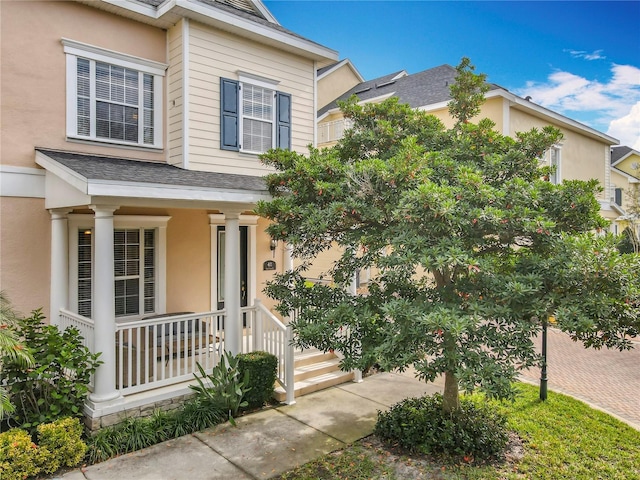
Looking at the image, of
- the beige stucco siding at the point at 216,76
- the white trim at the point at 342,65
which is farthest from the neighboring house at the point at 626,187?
the beige stucco siding at the point at 216,76

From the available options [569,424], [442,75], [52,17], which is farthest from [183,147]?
[442,75]

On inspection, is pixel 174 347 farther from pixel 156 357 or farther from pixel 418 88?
pixel 418 88

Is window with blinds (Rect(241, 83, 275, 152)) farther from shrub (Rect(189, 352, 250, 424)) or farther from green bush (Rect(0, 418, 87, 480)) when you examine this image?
green bush (Rect(0, 418, 87, 480))

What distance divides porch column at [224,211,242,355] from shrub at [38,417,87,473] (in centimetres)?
251

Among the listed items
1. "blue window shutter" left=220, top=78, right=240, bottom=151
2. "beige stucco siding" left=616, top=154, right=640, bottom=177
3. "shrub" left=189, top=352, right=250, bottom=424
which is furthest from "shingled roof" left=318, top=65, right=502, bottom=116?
"beige stucco siding" left=616, top=154, right=640, bottom=177

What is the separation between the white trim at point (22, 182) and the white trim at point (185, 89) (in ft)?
7.96

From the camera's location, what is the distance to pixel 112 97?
812cm

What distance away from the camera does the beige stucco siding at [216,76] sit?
28.2 ft

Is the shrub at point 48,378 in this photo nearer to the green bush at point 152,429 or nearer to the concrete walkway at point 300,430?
the green bush at point 152,429

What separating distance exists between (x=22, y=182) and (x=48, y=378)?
3302mm

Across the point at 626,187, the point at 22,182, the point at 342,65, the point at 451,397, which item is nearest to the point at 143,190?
the point at 22,182

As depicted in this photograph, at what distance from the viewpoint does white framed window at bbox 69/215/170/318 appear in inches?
303

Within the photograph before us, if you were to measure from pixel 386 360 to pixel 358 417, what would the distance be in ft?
9.41

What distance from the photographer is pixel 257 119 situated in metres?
9.58
